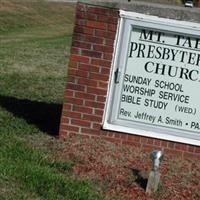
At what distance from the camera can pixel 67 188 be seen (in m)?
5.43

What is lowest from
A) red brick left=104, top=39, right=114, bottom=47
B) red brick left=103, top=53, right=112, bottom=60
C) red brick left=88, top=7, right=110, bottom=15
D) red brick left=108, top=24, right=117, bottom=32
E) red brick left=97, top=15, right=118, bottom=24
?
red brick left=103, top=53, right=112, bottom=60

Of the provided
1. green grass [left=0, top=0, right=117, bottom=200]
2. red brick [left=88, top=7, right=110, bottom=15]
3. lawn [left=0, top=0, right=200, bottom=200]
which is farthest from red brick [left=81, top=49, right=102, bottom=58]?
green grass [left=0, top=0, right=117, bottom=200]

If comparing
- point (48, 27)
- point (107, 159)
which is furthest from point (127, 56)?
point (48, 27)

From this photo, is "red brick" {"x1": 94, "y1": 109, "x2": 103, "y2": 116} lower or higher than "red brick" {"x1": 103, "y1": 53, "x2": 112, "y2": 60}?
lower

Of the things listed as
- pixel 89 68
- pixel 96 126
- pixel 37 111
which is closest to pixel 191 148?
pixel 96 126

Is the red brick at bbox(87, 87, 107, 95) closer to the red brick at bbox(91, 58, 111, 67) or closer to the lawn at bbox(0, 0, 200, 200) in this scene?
the red brick at bbox(91, 58, 111, 67)

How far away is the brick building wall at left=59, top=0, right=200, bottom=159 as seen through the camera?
6605 mm

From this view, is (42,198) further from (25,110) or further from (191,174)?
(25,110)

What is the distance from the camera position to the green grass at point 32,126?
5367mm

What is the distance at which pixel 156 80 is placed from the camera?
6754 mm

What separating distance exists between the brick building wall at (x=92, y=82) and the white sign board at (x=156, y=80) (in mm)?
88

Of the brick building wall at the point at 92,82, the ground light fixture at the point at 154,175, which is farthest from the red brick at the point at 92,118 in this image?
the ground light fixture at the point at 154,175

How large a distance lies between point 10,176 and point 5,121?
6.74 feet

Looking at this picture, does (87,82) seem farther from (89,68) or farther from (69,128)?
(69,128)
